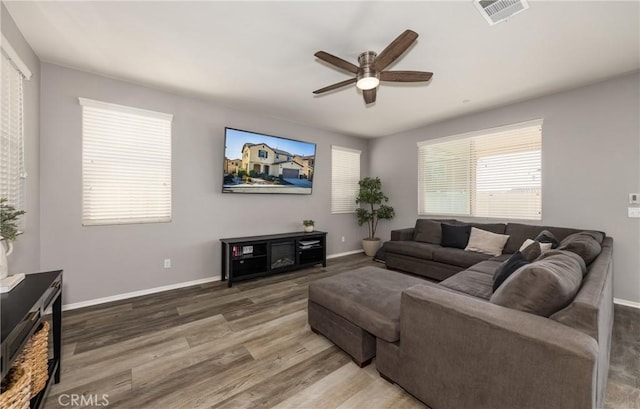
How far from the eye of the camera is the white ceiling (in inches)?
74.7

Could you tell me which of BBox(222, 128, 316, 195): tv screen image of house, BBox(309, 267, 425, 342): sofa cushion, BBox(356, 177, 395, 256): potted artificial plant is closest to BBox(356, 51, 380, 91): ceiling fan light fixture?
BBox(309, 267, 425, 342): sofa cushion

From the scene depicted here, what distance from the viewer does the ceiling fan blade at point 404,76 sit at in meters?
2.20

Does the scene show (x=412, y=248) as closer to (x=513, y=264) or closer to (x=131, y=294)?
Answer: (x=513, y=264)

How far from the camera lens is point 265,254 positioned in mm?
3826

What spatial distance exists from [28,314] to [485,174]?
16.7 feet

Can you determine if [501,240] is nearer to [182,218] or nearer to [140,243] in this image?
[182,218]

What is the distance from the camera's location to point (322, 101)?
3.60 metres

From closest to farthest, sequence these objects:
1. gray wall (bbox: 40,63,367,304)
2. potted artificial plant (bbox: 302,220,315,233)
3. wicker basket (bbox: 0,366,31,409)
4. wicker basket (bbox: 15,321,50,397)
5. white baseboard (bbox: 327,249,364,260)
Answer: wicker basket (bbox: 0,366,31,409) → wicker basket (bbox: 15,321,50,397) → gray wall (bbox: 40,63,367,304) → potted artificial plant (bbox: 302,220,315,233) → white baseboard (bbox: 327,249,364,260)

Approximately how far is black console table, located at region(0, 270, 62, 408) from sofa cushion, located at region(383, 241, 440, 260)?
396 centimetres

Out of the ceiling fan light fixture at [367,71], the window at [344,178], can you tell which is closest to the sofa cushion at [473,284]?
the ceiling fan light fixture at [367,71]

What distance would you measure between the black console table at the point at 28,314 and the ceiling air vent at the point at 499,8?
128 inches

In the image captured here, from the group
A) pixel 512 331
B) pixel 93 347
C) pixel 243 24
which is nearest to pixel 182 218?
pixel 93 347

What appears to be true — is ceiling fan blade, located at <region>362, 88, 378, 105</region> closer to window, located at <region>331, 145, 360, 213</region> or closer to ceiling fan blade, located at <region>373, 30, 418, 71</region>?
ceiling fan blade, located at <region>373, 30, 418, 71</region>

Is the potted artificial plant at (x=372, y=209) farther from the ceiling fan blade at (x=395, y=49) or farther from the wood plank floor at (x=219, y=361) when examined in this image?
the ceiling fan blade at (x=395, y=49)
